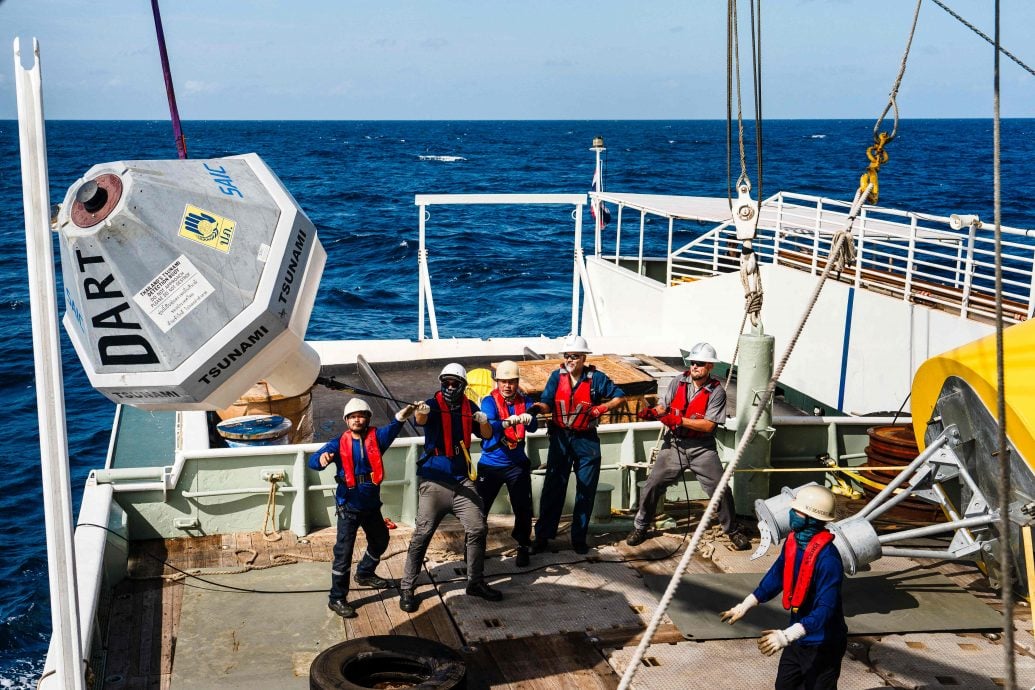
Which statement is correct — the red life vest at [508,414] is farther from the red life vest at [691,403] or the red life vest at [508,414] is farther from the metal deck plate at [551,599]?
the red life vest at [691,403]

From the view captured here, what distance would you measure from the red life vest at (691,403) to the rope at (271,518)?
357 centimetres

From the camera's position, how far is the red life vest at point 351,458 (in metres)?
8.07

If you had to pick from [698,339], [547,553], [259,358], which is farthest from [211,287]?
[698,339]

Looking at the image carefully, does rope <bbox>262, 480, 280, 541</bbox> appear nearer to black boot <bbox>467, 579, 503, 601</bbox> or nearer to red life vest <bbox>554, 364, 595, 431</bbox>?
black boot <bbox>467, 579, 503, 601</bbox>

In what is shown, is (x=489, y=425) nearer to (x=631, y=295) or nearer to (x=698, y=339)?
(x=698, y=339)

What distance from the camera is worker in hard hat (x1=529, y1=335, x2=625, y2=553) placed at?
920 cm

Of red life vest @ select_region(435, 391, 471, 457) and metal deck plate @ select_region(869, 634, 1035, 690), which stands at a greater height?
red life vest @ select_region(435, 391, 471, 457)

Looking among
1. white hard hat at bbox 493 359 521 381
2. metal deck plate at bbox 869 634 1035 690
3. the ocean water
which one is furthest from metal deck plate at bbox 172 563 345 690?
the ocean water

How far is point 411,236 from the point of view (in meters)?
56.1

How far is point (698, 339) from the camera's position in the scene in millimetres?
17719

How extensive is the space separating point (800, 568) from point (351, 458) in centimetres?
343

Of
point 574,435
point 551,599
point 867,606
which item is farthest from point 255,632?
point 867,606

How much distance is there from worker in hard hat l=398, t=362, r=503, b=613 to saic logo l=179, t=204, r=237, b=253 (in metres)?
1.91

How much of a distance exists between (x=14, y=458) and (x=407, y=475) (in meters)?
15.7
